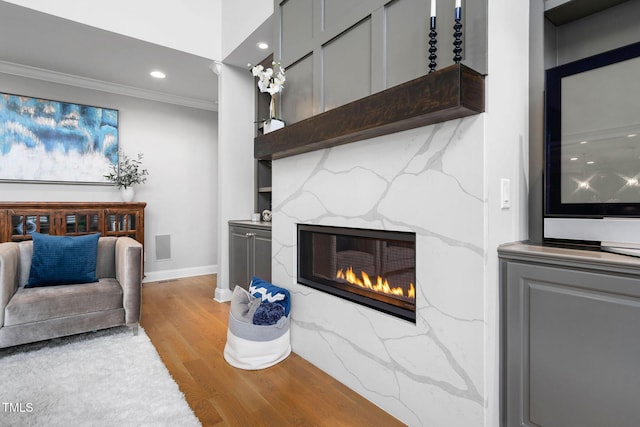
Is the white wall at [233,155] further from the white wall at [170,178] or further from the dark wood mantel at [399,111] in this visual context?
the dark wood mantel at [399,111]

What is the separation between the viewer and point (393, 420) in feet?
5.52

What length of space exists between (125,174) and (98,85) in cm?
115

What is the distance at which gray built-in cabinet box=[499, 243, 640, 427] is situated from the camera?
1.12 meters

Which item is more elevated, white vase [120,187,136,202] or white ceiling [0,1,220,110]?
white ceiling [0,1,220,110]

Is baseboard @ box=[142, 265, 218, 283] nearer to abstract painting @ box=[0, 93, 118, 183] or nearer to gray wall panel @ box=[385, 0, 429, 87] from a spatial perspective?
abstract painting @ box=[0, 93, 118, 183]

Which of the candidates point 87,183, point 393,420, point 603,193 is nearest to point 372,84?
point 603,193

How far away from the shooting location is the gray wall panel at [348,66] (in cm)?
193

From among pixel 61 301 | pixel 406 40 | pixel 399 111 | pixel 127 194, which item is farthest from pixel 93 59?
pixel 399 111

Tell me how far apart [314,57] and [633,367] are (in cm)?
225

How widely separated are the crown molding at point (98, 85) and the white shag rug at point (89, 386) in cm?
309

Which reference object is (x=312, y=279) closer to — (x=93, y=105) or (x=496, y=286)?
(x=496, y=286)

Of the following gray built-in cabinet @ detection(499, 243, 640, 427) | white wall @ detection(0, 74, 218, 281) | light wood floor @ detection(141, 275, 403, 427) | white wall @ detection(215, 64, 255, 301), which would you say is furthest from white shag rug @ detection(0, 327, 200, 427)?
white wall @ detection(0, 74, 218, 281)

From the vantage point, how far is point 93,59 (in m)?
3.60

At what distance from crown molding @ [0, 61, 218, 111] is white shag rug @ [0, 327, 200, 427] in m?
3.09
